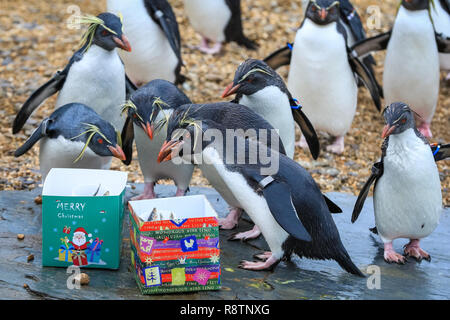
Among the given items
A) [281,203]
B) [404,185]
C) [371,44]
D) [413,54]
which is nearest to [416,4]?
[413,54]

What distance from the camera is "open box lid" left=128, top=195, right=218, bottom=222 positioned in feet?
11.7

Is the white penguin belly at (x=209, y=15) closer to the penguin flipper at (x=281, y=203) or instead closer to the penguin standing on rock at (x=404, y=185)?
the penguin standing on rock at (x=404, y=185)

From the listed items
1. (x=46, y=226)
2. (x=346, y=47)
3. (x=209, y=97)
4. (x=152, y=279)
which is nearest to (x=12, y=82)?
(x=209, y=97)

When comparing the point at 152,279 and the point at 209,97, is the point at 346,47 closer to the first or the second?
the point at 209,97

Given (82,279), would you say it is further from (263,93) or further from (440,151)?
(440,151)

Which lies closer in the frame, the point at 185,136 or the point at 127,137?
the point at 185,136

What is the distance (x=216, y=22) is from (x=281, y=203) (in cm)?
438

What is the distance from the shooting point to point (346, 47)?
18.4 feet

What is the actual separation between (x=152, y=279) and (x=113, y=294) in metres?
0.21

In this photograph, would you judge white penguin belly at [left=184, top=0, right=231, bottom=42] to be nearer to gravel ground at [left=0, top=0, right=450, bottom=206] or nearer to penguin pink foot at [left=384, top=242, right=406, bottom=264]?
gravel ground at [left=0, top=0, right=450, bottom=206]

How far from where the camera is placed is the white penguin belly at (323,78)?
17.9ft

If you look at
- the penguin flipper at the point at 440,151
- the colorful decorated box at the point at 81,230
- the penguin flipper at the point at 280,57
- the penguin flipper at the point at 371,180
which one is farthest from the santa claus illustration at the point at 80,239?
the penguin flipper at the point at 280,57

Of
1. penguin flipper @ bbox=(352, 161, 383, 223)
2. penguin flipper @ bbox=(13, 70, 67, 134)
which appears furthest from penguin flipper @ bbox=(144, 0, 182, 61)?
penguin flipper @ bbox=(352, 161, 383, 223)

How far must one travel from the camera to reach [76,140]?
4.10 metres
